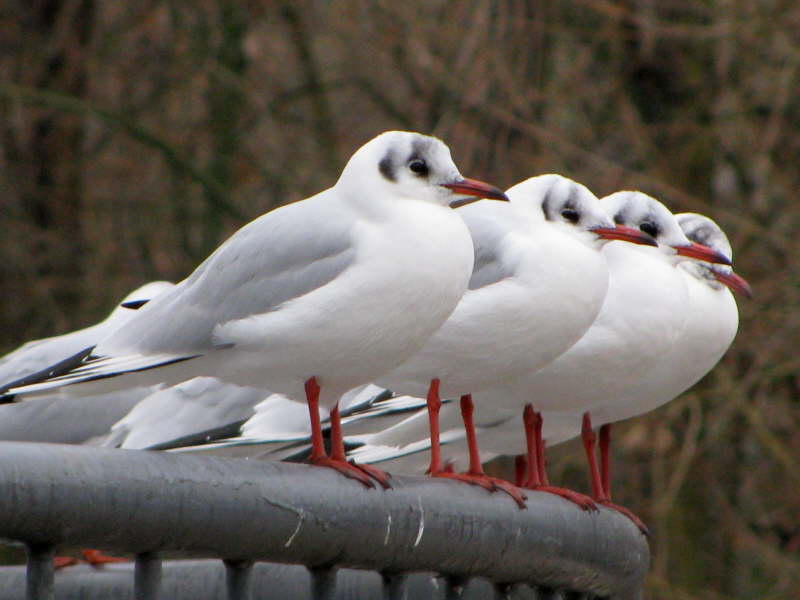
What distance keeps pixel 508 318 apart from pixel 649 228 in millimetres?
1155

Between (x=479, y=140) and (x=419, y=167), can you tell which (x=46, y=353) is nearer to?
(x=419, y=167)

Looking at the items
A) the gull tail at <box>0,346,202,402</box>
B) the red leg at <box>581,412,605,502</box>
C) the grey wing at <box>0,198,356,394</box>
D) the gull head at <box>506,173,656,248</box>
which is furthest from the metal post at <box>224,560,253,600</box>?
the red leg at <box>581,412,605,502</box>

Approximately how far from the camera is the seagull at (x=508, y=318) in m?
3.71

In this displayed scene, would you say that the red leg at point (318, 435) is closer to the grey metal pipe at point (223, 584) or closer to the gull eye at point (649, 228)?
the grey metal pipe at point (223, 584)

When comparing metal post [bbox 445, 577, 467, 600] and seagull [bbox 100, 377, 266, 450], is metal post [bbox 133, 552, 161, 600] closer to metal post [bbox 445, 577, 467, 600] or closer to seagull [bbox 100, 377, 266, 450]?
metal post [bbox 445, 577, 467, 600]

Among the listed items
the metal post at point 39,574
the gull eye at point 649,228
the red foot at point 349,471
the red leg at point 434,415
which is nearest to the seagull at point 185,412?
the red leg at point 434,415

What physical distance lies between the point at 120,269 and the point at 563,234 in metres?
5.34

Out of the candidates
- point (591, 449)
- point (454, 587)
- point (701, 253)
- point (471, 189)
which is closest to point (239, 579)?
point (454, 587)

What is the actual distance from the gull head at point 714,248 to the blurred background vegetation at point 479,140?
7.91 feet

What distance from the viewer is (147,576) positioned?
144 cm

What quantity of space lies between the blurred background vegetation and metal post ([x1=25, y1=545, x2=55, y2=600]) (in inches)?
253

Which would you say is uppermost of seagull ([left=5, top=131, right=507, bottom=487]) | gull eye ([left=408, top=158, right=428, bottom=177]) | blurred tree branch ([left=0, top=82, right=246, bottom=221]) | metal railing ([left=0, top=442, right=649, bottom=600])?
blurred tree branch ([left=0, top=82, right=246, bottom=221])

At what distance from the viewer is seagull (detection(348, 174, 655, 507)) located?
3715mm

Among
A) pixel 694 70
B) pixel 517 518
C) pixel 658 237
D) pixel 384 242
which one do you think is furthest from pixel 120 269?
pixel 517 518
